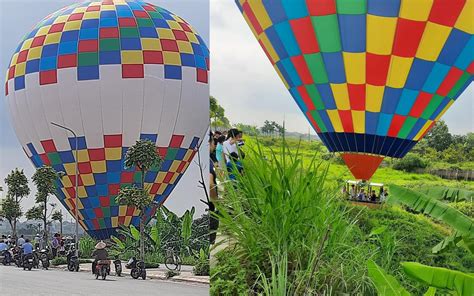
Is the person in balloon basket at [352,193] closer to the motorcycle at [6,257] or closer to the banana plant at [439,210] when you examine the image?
the banana plant at [439,210]

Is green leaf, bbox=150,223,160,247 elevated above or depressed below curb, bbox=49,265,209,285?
above

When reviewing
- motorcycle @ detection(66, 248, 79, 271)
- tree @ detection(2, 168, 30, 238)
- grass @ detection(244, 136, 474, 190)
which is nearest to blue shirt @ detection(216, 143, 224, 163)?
grass @ detection(244, 136, 474, 190)

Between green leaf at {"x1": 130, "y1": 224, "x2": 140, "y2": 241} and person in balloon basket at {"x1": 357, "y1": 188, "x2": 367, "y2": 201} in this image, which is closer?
person in balloon basket at {"x1": 357, "y1": 188, "x2": 367, "y2": 201}

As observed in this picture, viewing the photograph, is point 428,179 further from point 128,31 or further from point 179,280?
point 128,31

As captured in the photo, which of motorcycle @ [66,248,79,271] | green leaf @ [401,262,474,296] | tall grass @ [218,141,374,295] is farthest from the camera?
motorcycle @ [66,248,79,271]

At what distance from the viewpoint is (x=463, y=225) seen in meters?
2.15

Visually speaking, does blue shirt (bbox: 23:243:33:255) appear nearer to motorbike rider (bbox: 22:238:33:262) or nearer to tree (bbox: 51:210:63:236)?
motorbike rider (bbox: 22:238:33:262)

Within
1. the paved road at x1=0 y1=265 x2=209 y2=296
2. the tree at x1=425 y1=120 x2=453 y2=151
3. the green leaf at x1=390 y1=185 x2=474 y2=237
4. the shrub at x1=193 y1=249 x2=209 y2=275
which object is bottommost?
the paved road at x1=0 y1=265 x2=209 y2=296

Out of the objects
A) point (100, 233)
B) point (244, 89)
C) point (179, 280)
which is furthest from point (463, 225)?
point (100, 233)

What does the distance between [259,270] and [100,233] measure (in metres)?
1.87

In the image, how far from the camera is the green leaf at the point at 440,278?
1.96m

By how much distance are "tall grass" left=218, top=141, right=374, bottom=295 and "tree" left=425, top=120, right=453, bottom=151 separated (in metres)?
0.56

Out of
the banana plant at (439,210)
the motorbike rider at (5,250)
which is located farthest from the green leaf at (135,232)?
the banana plant at (439,210)

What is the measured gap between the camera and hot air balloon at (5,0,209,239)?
165 inches
